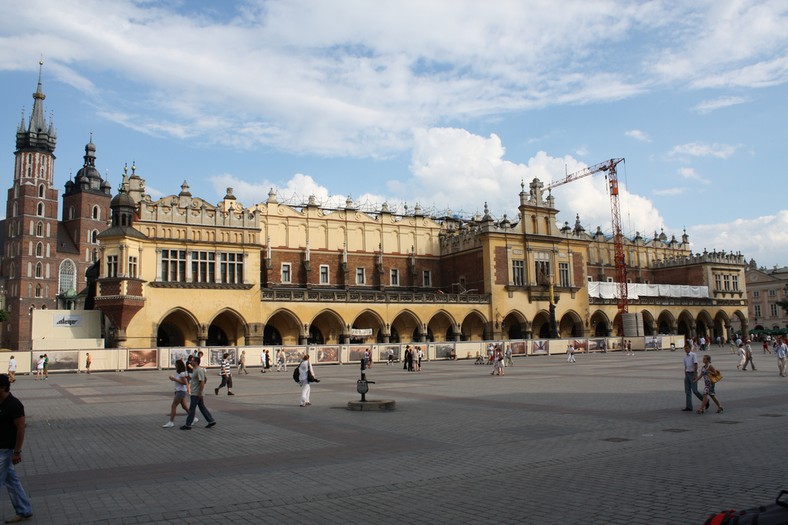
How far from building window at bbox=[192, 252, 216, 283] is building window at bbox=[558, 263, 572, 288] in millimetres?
32991

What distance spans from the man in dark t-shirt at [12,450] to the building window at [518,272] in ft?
173

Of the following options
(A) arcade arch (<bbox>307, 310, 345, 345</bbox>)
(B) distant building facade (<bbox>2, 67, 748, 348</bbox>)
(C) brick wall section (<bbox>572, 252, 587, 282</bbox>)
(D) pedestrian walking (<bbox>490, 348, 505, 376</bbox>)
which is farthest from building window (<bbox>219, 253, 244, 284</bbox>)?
(C) brick wall section (<bbox>572, 252, 587, 282</bbox>)

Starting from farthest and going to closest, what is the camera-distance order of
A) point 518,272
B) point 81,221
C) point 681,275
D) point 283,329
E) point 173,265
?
1. point 81,221
2. point 681,275
3. point 518,272
4. point 283,329
5. point 173,265

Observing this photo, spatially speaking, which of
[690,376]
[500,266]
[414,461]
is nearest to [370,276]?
[500,266]


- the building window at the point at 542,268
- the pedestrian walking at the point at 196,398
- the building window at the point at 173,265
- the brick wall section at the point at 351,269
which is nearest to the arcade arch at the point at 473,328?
the brick wall section at the point at 351,269

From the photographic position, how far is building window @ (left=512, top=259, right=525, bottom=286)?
58.2 metres

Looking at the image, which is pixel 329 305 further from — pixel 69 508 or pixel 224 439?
pixel 69 508

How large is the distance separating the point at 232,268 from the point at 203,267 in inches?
79.8

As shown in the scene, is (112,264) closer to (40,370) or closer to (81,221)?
(40,370)

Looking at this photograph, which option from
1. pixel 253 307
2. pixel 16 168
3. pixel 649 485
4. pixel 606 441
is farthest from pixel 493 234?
pixel 16 168

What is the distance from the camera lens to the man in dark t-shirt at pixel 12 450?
711 centimetres

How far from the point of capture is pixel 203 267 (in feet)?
149

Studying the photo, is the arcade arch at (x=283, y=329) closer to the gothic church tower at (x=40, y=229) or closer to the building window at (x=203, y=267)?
the building window at (x=203, y=267)

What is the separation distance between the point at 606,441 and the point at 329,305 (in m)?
37.6
